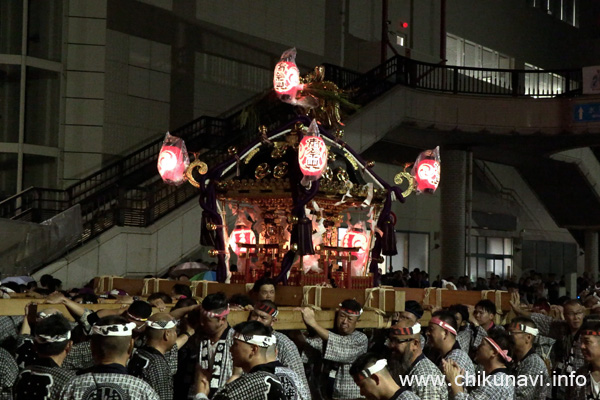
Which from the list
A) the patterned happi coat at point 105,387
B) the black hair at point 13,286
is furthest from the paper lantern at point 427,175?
the patterned happi coat at point 105,387

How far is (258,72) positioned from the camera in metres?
21.5

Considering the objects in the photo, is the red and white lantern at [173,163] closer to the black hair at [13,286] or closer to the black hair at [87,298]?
the black hair at [13,286]

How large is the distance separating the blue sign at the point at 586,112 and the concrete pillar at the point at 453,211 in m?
3.12

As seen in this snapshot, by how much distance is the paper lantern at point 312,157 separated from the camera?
35.7 ft

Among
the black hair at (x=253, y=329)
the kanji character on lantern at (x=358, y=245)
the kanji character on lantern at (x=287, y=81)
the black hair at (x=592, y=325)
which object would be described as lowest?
the black hair at (x=592, y=325)

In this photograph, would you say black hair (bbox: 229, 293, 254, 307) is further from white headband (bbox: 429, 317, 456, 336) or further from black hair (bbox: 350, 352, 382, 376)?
black hair (bbox: 350, 352, 382, 376)

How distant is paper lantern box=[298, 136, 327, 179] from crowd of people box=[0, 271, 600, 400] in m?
2.38

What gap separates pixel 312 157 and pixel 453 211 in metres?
13.0

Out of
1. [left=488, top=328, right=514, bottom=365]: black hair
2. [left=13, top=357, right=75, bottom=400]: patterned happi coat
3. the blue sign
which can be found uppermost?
the blue sign

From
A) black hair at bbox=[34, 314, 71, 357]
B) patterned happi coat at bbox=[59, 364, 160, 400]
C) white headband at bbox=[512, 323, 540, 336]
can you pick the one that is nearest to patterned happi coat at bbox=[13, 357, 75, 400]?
black hair at bbox=[34, 314, 71, 357]

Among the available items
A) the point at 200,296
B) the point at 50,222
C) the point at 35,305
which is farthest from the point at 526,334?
the point at 50,222

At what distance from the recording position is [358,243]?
12.8 meters

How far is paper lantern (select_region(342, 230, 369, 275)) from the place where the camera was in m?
12.8

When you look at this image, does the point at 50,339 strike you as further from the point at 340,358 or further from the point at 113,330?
the point at 340,358
